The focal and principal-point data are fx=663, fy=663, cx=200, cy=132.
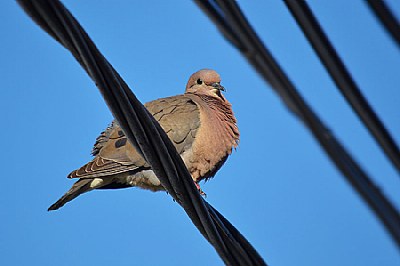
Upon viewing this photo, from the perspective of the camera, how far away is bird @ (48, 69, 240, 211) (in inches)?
193

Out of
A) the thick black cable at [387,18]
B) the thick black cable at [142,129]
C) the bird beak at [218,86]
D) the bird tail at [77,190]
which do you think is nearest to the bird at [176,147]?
the bird tail at [77,190]

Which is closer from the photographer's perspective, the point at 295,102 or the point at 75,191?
the point at 295,102

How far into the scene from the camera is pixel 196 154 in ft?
16.1

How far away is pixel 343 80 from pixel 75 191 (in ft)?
12.9

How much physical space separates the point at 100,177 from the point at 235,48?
12.8 ft

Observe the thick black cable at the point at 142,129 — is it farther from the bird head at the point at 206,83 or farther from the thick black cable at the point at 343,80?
the bird head at the point at 206,83

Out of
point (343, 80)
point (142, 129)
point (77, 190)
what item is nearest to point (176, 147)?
point (77, 190)

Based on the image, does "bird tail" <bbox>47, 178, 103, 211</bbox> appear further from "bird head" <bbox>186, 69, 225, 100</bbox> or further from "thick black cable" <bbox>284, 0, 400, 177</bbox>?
"thick black cable" <bbox>284, 0, 400, 177</bbox>

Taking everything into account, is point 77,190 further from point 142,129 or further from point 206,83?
point 142,129

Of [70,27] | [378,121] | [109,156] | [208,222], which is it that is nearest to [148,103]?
[109,156]

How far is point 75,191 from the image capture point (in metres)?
4.85

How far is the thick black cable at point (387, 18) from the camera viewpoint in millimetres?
1002

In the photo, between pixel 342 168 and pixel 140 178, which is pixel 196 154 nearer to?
pixel 140 178

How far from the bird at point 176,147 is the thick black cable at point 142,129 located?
8.96 feet
